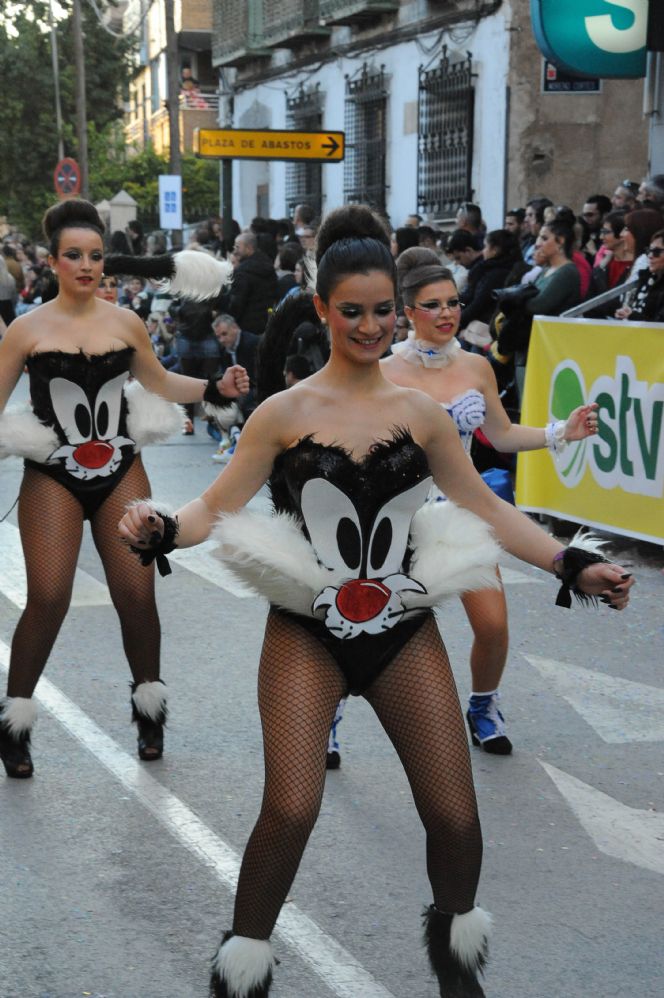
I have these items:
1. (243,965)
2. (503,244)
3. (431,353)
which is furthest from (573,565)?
(503,244)

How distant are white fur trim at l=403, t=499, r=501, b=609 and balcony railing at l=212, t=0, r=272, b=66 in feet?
88.6

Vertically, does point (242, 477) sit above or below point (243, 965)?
above

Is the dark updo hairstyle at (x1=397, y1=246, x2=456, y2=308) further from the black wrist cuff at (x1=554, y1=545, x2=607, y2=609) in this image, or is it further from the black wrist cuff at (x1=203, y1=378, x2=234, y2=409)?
the black wrist cuff at (x1=554, y1=545, x2=607, y2=609)

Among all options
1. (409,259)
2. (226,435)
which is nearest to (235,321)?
(226,435)

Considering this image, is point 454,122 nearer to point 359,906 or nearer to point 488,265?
point 488,265

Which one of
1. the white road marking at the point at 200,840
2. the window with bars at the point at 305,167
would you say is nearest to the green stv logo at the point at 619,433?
the white road marking at the point at 200,840

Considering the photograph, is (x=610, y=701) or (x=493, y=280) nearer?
(x=610, y=701)

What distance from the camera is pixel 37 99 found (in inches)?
2212

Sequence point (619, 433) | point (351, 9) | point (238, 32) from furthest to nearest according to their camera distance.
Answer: point (238, 32), point (351, 9), point (619, 433)

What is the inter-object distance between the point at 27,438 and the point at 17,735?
1.06 metres

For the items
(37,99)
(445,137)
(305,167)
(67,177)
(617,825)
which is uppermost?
(37,99)

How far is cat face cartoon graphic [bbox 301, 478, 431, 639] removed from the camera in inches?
137

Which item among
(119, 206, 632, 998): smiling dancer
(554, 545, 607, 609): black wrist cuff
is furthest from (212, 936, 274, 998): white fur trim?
(554, 545, 607, 609): black wrist cuff

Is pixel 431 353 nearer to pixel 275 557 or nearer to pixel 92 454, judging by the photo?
pixel 92 454
